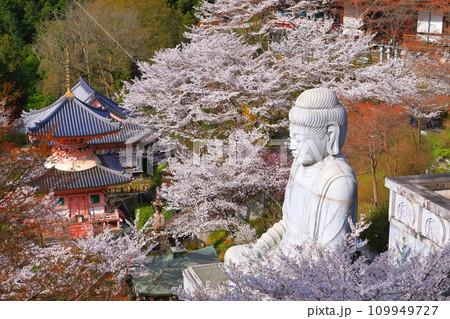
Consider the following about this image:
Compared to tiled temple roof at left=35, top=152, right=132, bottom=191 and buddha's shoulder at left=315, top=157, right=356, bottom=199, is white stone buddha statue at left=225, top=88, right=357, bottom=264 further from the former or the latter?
tiled temple roof at left=35, top=152, right=132, bottom=191

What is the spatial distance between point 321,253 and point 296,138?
1.44m

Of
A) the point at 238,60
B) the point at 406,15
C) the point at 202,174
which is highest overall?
the point at 406,15

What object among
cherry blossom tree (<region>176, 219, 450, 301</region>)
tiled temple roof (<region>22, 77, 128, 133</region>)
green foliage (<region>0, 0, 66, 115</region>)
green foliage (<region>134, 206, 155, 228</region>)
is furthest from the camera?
green foliage (<region>0, 0, 66, 115</region>)

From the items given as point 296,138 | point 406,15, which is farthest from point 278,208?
point 406,15

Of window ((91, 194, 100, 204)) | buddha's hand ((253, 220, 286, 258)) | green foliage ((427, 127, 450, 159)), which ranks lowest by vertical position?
window ((91, 194, 100, 204))

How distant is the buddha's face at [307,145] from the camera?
18.8 ft

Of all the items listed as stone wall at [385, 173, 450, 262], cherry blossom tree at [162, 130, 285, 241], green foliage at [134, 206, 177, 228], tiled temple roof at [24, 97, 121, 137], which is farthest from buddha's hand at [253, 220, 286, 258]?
tiled temple roof at [24, 97, 121, 137]

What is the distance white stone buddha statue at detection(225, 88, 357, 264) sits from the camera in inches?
221

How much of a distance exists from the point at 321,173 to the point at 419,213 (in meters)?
2.68

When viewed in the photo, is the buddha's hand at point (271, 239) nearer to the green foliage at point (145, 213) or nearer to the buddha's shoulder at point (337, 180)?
the buddha's shoulder at point (337, 180)

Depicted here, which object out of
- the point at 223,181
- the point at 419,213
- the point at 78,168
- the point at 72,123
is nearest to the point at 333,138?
the point at 419,213

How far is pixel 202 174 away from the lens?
13.8 m

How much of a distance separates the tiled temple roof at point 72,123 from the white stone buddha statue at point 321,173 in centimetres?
1207

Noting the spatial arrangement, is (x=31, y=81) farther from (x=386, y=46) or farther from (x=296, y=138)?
(x=296, y=138)
